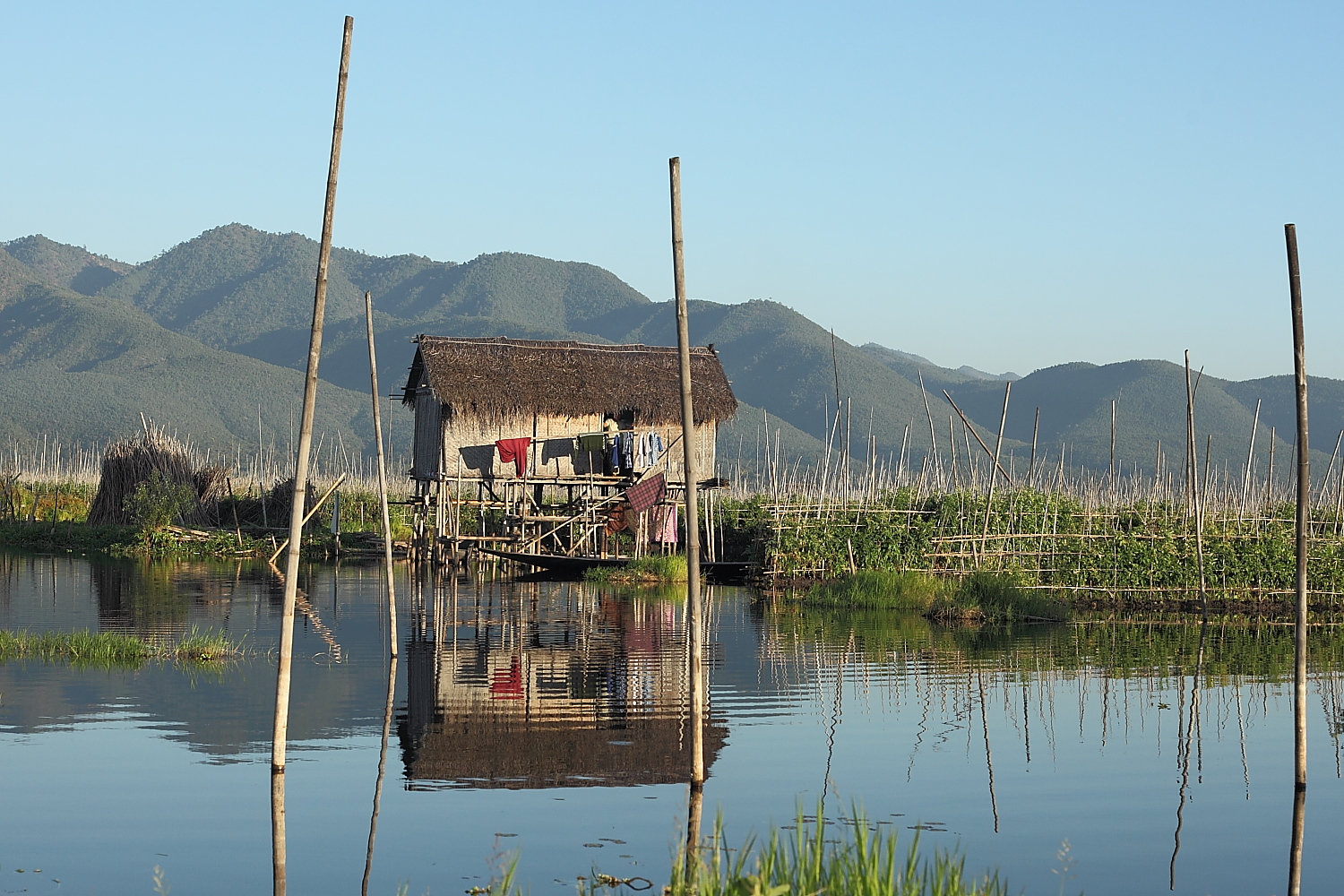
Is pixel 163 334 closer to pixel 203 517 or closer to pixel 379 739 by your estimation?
pixel 203 517

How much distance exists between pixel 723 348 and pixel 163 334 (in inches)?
1621

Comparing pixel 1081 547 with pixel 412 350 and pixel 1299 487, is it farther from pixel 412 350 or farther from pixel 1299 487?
pixel 412 350

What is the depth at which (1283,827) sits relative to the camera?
8.55 m

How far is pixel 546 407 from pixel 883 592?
11.8 m

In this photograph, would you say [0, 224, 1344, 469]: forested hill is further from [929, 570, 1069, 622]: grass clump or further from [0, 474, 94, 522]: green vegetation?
[929, 570, 1069, 622]: grass clump

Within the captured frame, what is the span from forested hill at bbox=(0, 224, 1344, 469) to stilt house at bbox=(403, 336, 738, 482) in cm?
2234

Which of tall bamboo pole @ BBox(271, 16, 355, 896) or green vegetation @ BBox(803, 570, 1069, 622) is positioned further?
green vegetation @ BBox(803, 570, 1069, 622)

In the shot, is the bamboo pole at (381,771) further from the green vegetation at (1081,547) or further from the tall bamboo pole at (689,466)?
the green vegetation at (1081,547)

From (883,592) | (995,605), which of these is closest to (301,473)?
(995,605)

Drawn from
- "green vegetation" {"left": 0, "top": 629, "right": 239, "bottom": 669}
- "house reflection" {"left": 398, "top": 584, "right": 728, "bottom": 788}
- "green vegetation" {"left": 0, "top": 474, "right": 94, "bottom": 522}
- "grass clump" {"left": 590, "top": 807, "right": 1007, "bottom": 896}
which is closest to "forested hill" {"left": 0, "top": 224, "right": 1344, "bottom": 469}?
"green vegetation" {"left": 0, "top": 474, "right": 94, "bottom": 522}

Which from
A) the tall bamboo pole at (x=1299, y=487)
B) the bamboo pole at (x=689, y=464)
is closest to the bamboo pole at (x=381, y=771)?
the bamboo pole at (x=689, y=464)

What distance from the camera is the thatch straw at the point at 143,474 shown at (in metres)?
34.8

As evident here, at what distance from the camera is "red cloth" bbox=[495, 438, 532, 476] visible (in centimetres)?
3070

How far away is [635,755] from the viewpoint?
10.0m
